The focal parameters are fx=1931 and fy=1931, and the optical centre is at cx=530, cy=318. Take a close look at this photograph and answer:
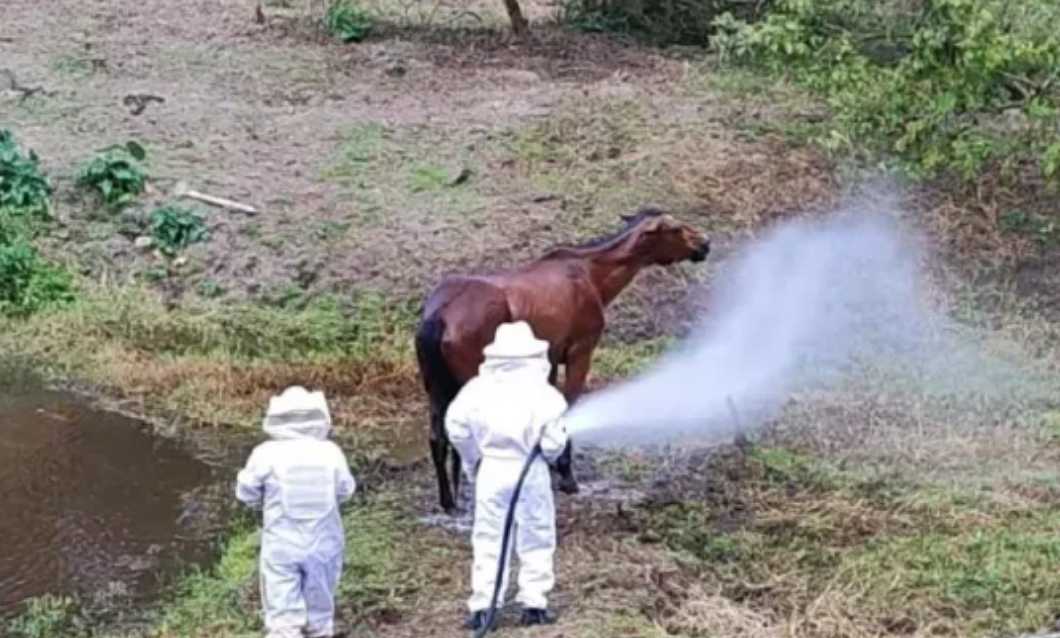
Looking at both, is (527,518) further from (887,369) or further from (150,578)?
(887,369)

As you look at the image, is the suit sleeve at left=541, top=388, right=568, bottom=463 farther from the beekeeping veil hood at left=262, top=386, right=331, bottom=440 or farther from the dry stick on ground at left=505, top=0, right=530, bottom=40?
the dry stick on ground at left=505, top=0, right=530, bottom=40

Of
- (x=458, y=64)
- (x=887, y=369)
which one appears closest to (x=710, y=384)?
(x=887, y=369)

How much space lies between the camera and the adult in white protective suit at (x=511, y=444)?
759cm

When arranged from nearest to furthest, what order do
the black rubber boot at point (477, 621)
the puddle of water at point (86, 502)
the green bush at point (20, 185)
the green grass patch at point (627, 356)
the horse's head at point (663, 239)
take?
the black rubber boot at point (477, 621), the puddle of water at point (86, 502), the horse's head at point (663, 239), the green grass patch at point (627, 356), the green bush at point (20, 185)

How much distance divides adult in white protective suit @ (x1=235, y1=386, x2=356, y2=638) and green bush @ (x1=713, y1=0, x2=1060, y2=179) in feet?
21.7

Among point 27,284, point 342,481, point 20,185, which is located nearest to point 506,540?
point 342,481

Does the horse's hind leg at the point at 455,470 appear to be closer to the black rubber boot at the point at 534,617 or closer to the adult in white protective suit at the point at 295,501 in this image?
the black rubber boot at the point at 534,617

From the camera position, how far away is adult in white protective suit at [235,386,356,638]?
7.50 meters

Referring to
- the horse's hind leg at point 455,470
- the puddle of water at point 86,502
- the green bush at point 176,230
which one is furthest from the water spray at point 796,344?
the green bush at point 176,230

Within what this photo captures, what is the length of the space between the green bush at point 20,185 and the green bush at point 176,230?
938 mm

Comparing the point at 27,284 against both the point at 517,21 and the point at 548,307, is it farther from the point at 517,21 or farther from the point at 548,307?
the point at 517,21

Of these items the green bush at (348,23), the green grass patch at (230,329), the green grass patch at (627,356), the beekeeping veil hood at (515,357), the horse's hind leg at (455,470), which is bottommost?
the green grass patch at (230,329)

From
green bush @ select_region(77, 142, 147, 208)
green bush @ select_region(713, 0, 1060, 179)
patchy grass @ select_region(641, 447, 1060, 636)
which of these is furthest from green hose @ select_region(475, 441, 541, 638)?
green bush @ select_region(77, 142, 147, 208)

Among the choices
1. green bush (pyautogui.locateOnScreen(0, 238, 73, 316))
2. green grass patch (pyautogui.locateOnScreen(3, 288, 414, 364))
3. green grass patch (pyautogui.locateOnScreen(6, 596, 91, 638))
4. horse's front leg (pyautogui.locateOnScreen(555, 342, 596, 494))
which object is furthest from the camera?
green bush (pyautogui.locateOnScreen(0, 238, 73, 316))
